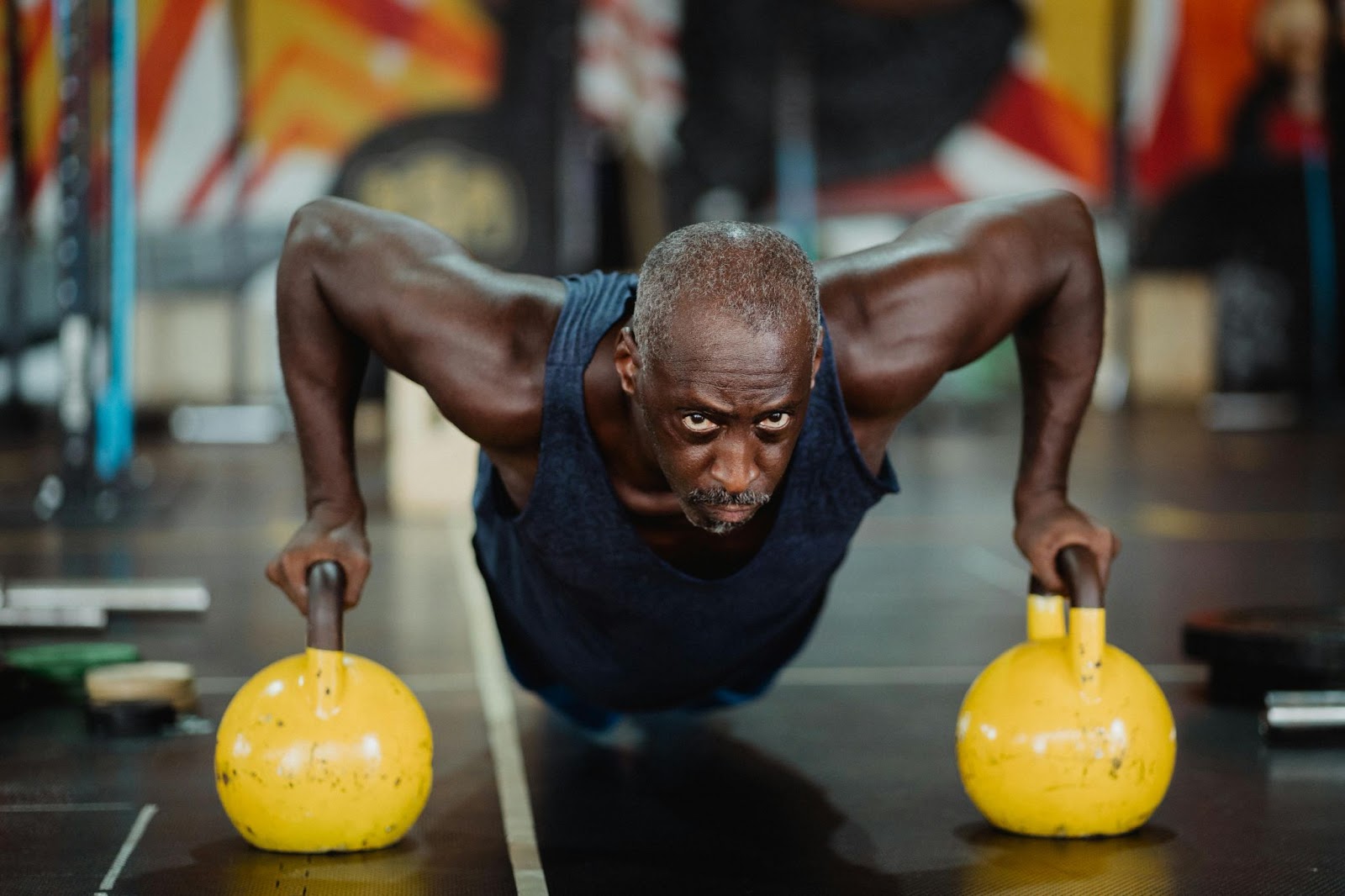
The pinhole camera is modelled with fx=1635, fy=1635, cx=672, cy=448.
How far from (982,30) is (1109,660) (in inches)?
416

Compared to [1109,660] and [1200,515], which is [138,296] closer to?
[1200,515]

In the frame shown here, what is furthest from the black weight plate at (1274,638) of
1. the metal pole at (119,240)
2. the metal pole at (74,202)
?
the metal pole at (119,240)

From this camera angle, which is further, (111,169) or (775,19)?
(775,19)

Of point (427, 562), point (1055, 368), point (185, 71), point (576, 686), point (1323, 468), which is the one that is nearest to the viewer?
point (1055, 368)

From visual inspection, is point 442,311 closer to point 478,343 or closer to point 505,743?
point 478,343

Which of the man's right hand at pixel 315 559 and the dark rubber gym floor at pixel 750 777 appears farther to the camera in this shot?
the man's right hand at pixel 315 559

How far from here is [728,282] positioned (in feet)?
5.88

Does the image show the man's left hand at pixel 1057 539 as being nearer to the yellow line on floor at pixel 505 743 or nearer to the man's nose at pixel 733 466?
the man's nose at pixel 733 466

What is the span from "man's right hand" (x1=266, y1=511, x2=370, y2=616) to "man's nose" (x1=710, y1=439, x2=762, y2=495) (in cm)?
62

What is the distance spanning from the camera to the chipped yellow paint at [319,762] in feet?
6.68

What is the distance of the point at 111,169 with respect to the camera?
21.0ft

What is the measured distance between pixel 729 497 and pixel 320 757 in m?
0.64

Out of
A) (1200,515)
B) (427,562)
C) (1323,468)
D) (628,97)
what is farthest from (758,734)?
(628,97)

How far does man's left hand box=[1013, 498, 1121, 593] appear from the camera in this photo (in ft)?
7.47
